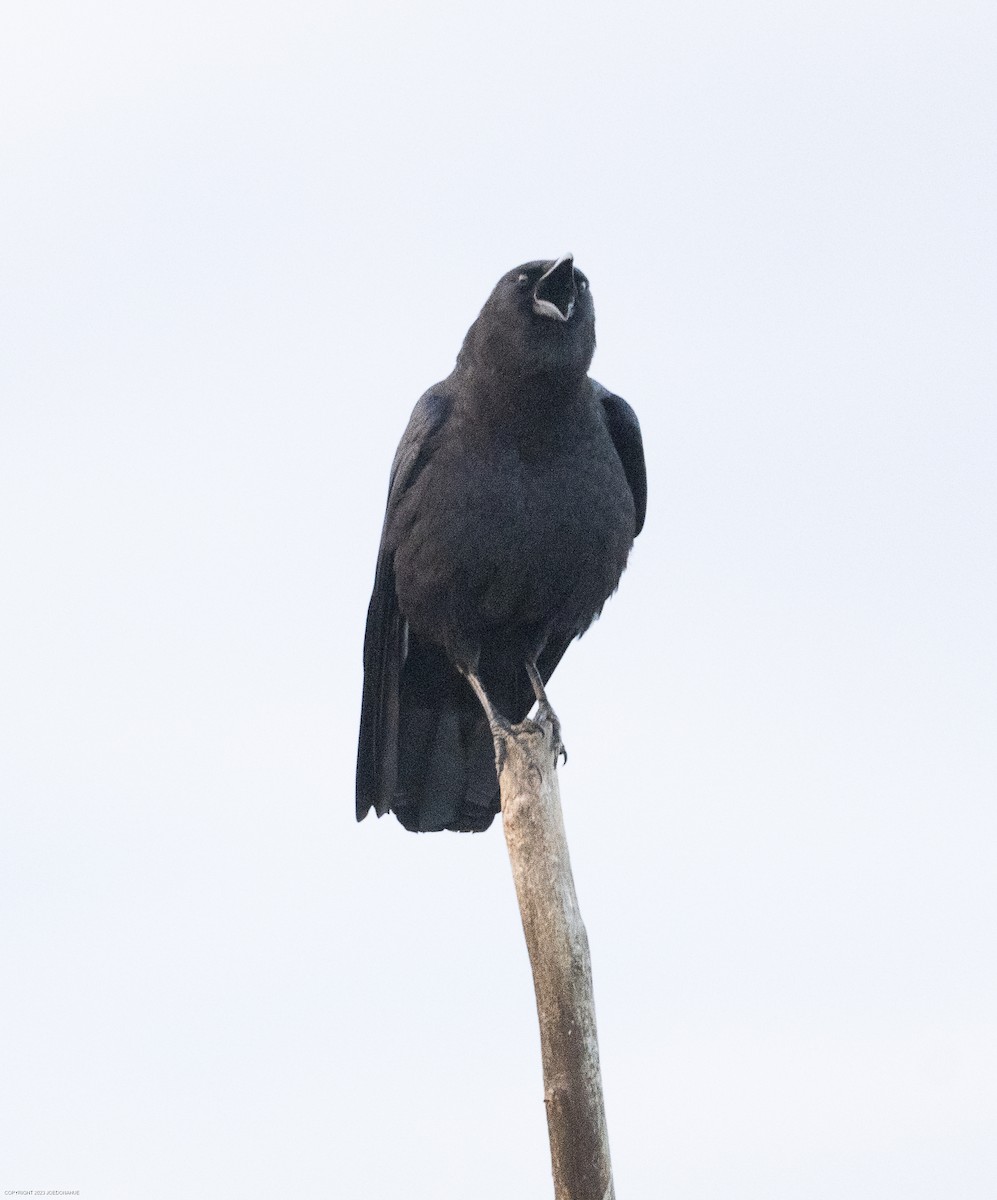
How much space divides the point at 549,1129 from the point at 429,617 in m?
2.66

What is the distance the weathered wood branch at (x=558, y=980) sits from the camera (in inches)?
210

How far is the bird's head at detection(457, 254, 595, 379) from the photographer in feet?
23.6

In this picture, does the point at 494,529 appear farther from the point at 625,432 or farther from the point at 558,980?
the point at 558,980

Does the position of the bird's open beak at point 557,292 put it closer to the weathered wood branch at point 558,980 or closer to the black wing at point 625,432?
the black wing at point 625,432

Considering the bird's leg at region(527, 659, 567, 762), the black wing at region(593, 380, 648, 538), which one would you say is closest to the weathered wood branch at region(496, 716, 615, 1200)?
the bird's leg at region(527, 659, 567, 762)

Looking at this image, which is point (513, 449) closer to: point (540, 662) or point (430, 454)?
point (430, 454)

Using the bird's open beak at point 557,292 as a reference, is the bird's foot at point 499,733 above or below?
below

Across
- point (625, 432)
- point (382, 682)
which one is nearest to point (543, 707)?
point (382, 682)

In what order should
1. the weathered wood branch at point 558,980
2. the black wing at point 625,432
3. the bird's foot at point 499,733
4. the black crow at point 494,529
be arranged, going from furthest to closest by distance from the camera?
the black wing at point 625,432
the black crow at point 494,529
the bird's foot at point 499,733
the weathered wood branch at point 558,980

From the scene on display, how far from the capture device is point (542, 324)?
724 centimetres

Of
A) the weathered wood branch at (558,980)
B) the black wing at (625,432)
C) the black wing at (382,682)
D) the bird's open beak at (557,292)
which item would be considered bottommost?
the weathered wood branch at (558,980)

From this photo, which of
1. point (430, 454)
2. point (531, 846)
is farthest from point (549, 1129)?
point (430, 454)

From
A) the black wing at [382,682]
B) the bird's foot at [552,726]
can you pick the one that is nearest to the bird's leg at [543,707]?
the bird's foot at [552,726]

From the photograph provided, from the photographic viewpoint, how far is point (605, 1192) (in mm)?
5301
